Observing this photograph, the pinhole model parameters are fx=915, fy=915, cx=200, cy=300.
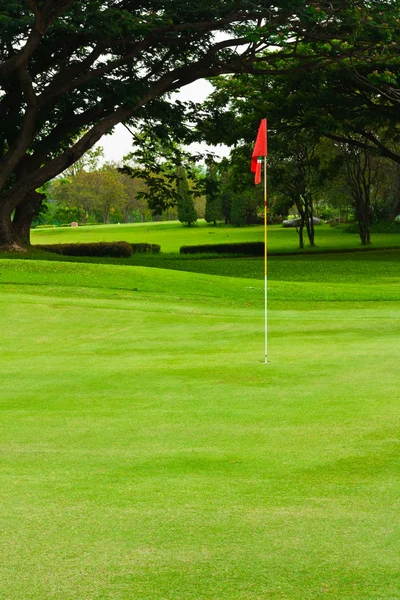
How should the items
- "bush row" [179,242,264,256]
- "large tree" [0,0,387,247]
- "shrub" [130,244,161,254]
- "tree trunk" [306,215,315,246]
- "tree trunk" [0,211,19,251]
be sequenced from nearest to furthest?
"large tree" [0,0,387,247] → "tree trunk" [0,211,19,251] → "bush row" [179,242,264,256] → "shrub" [130,244,161,254] → "tree trunk" [306,215,315,246]

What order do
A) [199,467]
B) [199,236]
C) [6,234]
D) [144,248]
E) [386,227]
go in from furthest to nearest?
[199,236] → [386,227] → [144,248] → [6,234] → [199,467]

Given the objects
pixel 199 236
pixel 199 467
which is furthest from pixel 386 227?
pixel 199 467

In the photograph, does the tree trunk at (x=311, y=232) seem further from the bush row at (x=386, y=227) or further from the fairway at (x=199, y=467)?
the fairway at (x=199, y=467)

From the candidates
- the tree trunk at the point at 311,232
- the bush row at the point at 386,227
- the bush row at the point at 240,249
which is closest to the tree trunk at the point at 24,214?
the bush row at the point at 240,249

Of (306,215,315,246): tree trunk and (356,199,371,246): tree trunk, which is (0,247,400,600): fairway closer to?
(356,199,371,246): tree trunk

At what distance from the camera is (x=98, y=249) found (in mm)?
47281

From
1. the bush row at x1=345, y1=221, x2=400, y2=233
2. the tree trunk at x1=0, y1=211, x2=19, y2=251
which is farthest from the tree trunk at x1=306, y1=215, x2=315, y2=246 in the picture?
the tree trunk at x1=0, y1=211, x2=19, y2=251

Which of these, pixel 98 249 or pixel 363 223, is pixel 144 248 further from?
pixel 363 223

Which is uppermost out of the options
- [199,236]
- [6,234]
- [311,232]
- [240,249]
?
[6,234]

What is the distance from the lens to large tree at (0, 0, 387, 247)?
31000 mm

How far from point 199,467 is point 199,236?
8188cm

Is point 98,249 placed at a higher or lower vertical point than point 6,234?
lower

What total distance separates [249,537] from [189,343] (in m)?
8.34

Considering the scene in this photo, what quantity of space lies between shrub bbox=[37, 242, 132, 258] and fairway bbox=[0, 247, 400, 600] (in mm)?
32918
